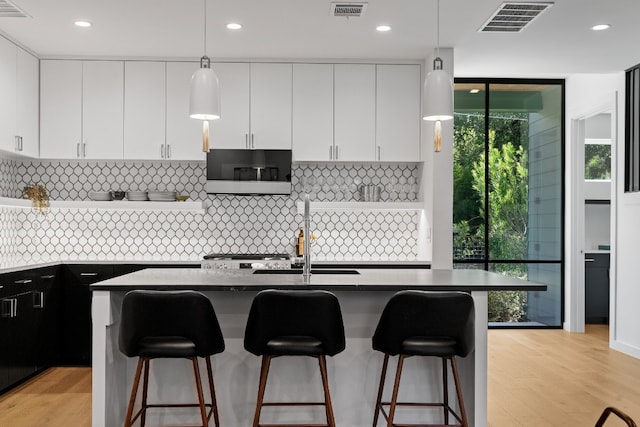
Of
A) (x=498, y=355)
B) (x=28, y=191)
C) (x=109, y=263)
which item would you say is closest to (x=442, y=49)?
(x=498, y=355)

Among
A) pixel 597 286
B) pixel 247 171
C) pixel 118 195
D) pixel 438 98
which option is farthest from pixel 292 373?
pixel 597 286

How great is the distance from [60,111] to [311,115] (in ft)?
7.43

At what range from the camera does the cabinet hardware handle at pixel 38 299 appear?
4832 millimetres

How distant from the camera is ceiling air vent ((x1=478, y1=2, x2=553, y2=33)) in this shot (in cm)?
430

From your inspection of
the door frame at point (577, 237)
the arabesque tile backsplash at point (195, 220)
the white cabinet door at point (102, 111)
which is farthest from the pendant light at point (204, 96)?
the door frame at point (577, 237)

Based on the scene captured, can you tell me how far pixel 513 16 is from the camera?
4531 millimetres

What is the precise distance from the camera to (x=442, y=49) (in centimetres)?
540

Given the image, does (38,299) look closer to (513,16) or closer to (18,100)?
(18,100)

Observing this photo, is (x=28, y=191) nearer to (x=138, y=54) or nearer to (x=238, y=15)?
(x=138, y=54)

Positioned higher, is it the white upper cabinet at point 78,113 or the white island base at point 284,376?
the white upper cabinet at point 78,113

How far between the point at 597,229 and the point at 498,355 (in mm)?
3325

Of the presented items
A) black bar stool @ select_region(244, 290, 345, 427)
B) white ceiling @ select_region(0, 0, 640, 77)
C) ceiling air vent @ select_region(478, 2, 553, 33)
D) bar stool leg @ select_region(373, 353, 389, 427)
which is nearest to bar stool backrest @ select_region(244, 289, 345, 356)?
black bar stool @ select_region(244, 290, 345, 427)

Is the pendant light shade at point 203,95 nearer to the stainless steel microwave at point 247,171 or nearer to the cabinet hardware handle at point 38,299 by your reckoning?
the stainless steel microwave at point 247,171

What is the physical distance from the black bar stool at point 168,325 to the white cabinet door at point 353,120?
10.1 ft
